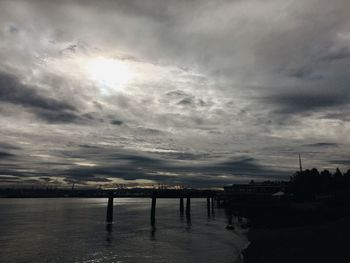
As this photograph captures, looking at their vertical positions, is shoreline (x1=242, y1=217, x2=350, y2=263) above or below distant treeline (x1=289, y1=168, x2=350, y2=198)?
below

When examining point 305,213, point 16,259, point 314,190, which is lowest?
point 16,259

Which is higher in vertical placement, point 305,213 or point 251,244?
point 305,213

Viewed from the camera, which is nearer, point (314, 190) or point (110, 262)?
point (110, 262)

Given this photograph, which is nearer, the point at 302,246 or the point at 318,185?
the point at 302,246

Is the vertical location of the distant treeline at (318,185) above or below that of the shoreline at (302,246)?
above

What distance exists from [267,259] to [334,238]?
43.2ft

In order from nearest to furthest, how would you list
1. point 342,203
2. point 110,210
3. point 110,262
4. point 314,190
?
point 110,262, point 342,203, point 110,210, point 314,190

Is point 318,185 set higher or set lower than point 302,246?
higher

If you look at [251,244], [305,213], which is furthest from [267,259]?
[305,213]

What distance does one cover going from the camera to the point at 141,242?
2112 inches

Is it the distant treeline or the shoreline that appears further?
the distant treeline

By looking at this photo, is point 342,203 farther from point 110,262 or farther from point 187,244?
point 110,262

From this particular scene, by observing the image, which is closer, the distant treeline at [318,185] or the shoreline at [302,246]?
the shoreline at [302,246]

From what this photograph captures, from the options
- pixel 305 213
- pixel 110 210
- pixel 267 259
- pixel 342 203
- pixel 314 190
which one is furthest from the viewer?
pixel 314 190
